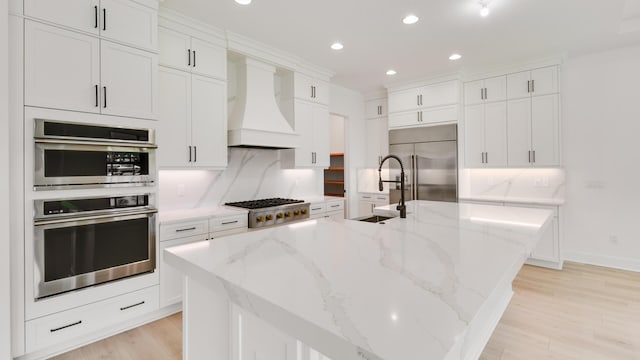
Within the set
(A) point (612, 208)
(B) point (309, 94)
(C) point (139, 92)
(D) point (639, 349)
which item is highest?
(B) point (309, 94)

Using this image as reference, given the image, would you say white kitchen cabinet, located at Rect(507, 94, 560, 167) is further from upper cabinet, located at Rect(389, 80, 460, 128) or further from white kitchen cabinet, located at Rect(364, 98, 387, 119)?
white kitchen cabinet, located at Rect(364, 98, 387, 119)

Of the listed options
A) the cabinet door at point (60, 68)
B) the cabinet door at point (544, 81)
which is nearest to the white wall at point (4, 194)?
the cabinet door at point (60, 68)

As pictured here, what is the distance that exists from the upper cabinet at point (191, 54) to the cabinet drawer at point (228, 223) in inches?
59.4

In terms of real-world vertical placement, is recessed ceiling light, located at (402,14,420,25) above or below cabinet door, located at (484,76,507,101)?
above

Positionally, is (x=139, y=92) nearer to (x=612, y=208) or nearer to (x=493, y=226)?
(x=493, y=226)

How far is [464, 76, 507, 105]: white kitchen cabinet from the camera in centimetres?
439

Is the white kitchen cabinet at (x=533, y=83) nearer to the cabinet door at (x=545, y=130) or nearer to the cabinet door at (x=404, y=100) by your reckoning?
the cabinet door at (x=545, y=130)

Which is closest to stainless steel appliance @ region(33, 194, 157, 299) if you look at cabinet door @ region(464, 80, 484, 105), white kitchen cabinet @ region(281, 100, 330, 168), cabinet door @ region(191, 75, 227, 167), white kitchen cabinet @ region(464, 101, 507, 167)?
cabinet door @ region(191, 75, 227, 167)

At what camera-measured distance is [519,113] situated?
4262 mm

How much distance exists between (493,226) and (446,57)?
9.69ft

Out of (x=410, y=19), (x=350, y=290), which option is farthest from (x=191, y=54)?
(x=350, y=290)

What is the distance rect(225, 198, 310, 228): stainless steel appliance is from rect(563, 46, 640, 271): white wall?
143 inches

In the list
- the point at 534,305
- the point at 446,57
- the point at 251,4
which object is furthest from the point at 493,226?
the point at 446,57

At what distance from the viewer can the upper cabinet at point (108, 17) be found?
2.11 metres
